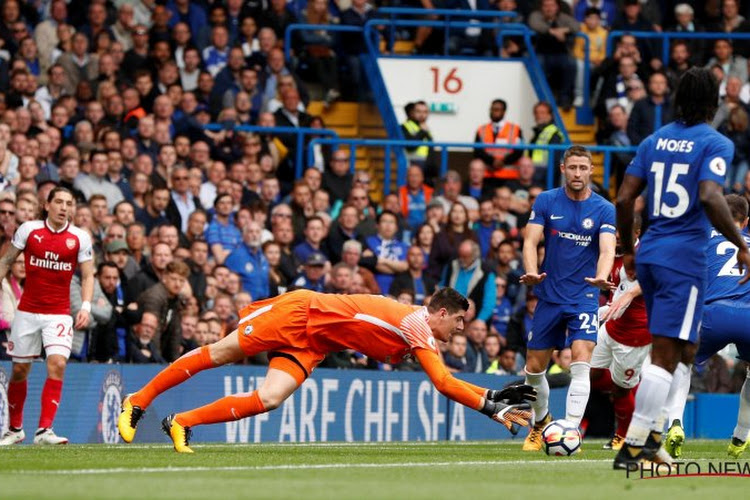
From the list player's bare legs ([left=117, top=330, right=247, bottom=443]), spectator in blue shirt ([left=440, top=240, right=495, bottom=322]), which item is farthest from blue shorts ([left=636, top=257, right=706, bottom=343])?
spectator in blue shirt ([left=440, top=240, right=495, bottom=322])

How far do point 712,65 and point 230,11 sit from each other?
25.4 feet

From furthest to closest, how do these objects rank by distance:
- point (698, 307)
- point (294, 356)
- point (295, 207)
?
point (295, 207)
point (294, 356)
point (698, 307)

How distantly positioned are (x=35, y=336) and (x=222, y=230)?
5.47m

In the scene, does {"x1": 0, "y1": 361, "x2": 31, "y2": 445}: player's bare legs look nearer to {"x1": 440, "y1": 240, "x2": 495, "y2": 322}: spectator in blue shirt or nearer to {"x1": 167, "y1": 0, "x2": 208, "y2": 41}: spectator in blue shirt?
{"x1": 440, "y1": 240, "x2": 495, "y2": 322}: spectator in blue shirt

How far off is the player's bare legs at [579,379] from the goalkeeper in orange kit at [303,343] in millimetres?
1269

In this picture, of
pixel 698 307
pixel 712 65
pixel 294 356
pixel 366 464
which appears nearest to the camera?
pixel 698 307

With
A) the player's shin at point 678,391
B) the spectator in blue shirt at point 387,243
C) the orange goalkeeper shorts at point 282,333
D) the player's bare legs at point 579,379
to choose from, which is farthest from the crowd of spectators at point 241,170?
the player's shin at point 678,391

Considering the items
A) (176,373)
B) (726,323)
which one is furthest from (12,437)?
(726,323)

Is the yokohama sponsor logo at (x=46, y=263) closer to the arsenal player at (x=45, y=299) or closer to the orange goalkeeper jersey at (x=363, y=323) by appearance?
the arsenal player at (x=45, y=299)

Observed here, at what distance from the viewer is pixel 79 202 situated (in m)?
18.7

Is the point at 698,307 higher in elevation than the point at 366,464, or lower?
higher

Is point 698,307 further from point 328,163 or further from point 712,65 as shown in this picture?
point 712,65

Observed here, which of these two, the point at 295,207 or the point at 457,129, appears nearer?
the point at 295,207

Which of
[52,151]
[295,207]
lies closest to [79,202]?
[52,151]
